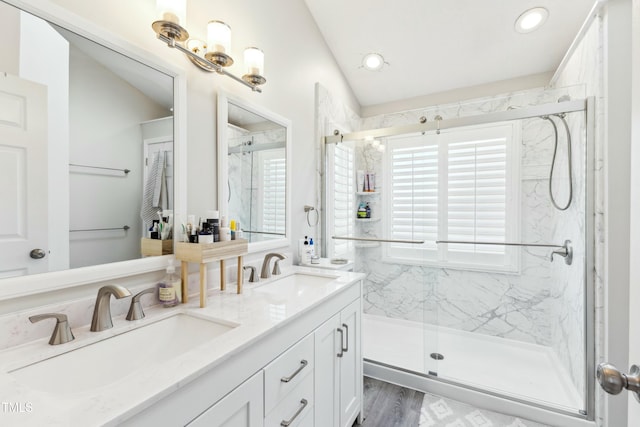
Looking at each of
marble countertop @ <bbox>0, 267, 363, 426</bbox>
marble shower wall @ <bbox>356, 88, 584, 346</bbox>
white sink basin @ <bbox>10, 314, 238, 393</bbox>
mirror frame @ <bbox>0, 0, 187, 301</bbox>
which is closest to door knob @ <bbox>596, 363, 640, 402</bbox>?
marble countertop @ <bbox>0, 267, 363, 426</bbox>

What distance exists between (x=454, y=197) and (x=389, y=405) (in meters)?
1.61

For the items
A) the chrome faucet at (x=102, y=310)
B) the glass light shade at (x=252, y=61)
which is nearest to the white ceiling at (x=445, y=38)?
the glass light shade at (x=252, y=61)

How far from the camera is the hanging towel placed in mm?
1108

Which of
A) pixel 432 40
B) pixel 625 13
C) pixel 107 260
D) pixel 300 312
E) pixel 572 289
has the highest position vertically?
pixel 432 40

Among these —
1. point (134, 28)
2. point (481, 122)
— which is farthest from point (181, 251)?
point (481, 122)

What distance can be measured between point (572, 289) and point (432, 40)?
2028mm

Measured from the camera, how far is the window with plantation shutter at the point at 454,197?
7.60 feet

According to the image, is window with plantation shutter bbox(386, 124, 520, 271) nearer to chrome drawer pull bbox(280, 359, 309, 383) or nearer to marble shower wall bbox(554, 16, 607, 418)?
marble shower wall bbox(554, 16, 607, 418)

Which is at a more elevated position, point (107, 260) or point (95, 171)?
point (95, 171)

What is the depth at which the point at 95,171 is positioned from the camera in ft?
3.19

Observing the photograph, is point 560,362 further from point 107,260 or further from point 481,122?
point 107,260

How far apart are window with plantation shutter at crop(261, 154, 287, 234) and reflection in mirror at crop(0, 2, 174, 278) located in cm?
65

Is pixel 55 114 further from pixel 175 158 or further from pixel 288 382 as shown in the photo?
pixel 288 382

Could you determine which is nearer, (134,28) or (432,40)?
(134,28)
